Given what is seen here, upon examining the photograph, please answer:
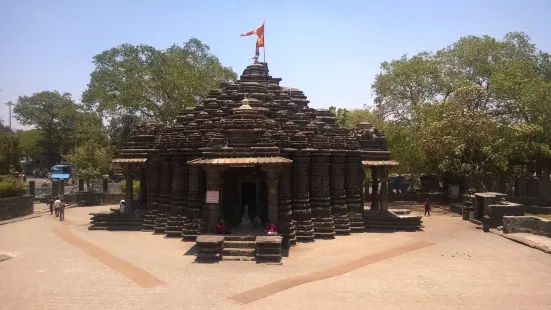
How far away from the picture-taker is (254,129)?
15.7 metres

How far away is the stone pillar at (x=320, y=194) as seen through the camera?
739 inches

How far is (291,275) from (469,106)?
24011 millimetres

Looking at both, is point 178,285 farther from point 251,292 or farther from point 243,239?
point 243,239

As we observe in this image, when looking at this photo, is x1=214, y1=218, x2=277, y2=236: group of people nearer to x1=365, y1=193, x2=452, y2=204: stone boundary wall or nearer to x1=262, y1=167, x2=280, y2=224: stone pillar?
x1=262, y1=167, x2=280, y2=224: stone pillar

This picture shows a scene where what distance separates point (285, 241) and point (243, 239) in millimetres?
1786

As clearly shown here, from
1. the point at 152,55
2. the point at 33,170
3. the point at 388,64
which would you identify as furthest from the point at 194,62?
the point at 33,170

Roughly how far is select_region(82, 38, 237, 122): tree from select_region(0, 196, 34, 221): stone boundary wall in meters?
13.8

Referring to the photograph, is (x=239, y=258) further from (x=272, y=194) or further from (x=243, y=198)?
(x=243, y=198)

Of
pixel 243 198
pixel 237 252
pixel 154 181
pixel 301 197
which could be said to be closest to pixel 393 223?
pixel 301 197

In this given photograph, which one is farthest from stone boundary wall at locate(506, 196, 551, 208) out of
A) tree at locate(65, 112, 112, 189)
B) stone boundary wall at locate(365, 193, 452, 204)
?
tree at locate(65, 112, 112, 189)

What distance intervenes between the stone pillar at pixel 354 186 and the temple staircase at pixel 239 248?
23.6ft

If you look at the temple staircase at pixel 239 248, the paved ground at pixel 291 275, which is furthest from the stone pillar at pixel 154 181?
the temple staircase at pixel 239 248

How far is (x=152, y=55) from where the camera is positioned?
140 feet

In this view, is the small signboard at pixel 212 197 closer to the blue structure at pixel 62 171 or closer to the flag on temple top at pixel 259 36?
the flag on temple top at pixel 259 36
